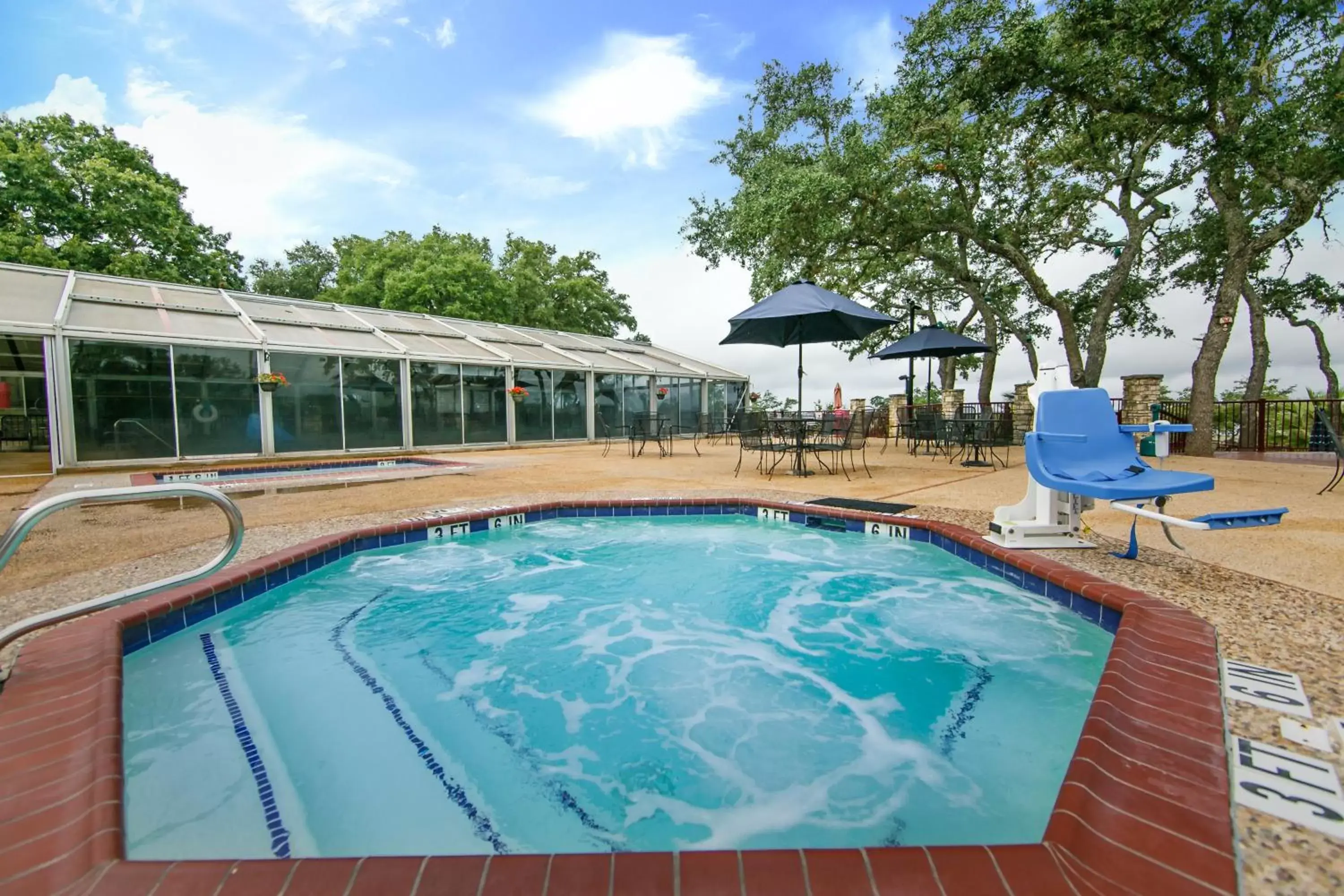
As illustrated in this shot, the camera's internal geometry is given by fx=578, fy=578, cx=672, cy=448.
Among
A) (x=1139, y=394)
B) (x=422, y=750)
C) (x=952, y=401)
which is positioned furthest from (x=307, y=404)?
(x=1139, y=394)

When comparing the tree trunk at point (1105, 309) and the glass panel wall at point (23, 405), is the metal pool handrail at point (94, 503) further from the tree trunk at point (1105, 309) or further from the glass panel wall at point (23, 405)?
the tree trunk at point (1105, 309)

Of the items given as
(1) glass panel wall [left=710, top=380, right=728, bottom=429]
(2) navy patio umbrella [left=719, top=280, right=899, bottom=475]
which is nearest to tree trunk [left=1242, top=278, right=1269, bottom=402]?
(1) glass panel wall [left=710, top=380, right=728, bottom=429]

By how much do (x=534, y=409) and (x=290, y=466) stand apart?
18.6 feet

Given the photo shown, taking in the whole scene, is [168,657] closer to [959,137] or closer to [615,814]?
[615,814]

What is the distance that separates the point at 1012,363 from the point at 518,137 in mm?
14951

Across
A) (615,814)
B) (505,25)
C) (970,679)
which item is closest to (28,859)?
(615,814)

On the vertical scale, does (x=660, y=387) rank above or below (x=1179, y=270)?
below

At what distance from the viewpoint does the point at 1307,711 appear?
1.53 m

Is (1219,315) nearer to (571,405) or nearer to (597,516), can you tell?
(597,516)

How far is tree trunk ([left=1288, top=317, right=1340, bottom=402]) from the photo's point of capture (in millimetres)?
15203

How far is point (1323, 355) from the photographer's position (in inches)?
615

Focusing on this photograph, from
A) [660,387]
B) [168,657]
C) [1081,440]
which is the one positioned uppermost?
[660,387]

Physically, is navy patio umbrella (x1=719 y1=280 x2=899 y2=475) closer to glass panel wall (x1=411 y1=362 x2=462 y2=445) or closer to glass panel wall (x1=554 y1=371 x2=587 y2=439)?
glass panel wall (x1=411 y1=362 x2=462 y2=445)

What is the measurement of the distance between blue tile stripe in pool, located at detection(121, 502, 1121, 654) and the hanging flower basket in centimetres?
690
